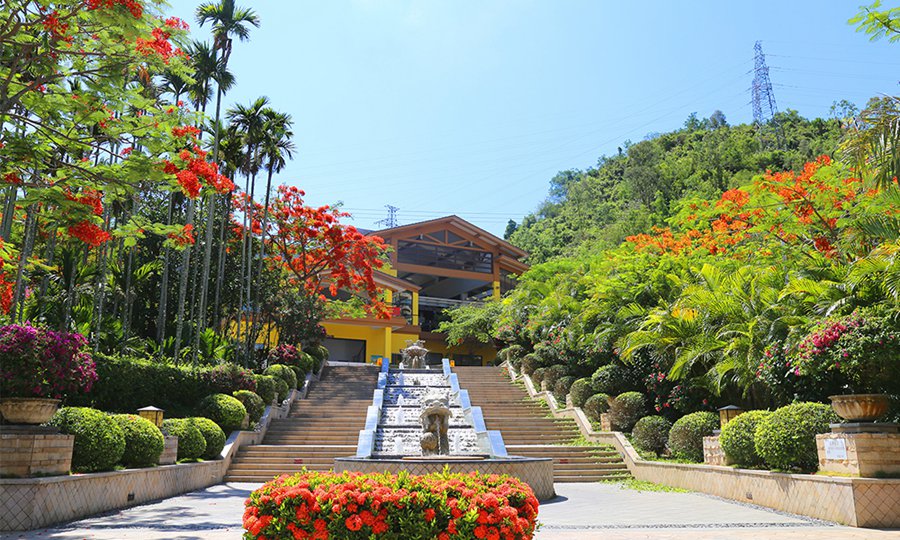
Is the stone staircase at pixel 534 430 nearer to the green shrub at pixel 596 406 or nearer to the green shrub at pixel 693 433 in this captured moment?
the green shrub at pixel 596 406

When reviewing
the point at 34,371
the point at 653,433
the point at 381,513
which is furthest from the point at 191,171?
the point at 653,433

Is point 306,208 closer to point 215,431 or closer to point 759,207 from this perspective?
point 215,431

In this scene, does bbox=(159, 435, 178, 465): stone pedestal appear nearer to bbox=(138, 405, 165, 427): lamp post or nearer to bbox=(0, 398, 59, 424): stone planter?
bbox=(138, 405, 165, 427): lamp post

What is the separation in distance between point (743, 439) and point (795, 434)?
118 cm

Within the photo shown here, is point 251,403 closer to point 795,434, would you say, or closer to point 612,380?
point 612,380

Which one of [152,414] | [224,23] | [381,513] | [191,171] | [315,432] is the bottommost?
[381,513]

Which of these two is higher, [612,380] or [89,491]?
[612,380]

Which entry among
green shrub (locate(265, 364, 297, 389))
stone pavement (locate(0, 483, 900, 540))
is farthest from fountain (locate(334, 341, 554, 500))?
green shrub (locate(265, 364, 297, 389))

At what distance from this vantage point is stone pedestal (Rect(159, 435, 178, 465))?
11.4 metres

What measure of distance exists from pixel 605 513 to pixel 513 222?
2363 inches

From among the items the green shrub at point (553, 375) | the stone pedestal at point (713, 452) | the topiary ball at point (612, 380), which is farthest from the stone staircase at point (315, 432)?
the stone pedestal at point (713, 452)

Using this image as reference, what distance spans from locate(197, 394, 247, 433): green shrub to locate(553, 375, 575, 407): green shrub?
364 inches

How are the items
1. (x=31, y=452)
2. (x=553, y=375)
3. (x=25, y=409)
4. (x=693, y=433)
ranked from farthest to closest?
(x=553, y=375), (x=693, y=433), (x=25, y=409), (x=31, y=452)

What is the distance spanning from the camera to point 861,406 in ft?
27.2
